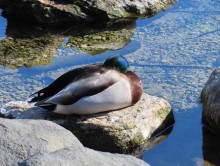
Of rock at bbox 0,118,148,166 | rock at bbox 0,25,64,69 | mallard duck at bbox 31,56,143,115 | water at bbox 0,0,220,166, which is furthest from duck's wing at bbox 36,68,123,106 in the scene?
rock at bbox 0,25,64,69

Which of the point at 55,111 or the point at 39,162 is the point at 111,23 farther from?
→ the point at 39,162

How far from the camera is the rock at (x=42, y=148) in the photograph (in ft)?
10.8

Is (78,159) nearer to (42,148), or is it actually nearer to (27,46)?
(42,148)

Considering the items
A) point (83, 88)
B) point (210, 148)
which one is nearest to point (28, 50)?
point (83, 88)

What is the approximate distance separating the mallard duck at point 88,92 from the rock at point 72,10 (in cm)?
324

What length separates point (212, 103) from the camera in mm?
5848

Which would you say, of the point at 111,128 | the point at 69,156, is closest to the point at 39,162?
the point at 69,156

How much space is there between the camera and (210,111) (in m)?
5.83

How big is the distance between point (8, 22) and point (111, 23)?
141 centimetres

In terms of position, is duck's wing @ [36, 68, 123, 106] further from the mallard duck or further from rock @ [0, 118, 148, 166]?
rock @ [0, 118, 148, 166]

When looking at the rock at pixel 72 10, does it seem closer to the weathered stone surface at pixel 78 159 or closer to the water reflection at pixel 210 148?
the water reflection at pixel 210 148

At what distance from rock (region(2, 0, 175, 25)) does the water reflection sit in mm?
3432

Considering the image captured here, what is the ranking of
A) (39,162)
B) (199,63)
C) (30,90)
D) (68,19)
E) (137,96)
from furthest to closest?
(68,19)
(199,63)
(30,90)
(137,96)
(39,162)

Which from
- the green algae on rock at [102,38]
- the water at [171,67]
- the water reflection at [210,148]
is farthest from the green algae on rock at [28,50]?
the water reflection at [210,148]
